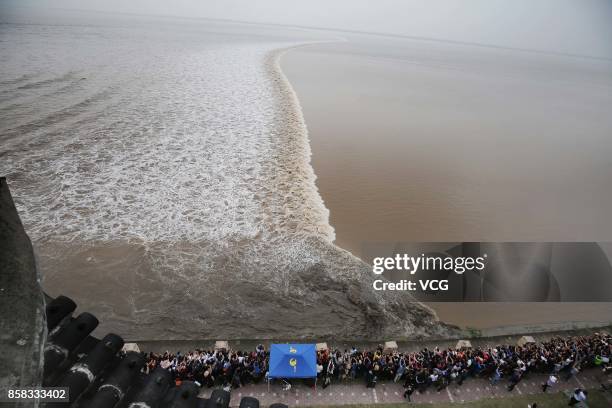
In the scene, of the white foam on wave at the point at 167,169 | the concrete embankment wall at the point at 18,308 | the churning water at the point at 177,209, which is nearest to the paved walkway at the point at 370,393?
the churning water at the point at 177,209

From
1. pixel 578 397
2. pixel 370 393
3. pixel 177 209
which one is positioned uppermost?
pixel 177 209

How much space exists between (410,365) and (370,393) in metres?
1.68

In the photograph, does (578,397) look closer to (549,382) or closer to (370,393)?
(549,382)

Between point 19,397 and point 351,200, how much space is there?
76.2 ft

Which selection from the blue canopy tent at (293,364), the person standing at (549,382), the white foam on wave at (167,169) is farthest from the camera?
the white foam on wave at (167,169)

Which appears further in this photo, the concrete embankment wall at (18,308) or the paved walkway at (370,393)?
the paved walkway at (370,393)

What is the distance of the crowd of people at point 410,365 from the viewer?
1246cm

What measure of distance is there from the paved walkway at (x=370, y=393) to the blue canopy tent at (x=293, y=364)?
0.75 m

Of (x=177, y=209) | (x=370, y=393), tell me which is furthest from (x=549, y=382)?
(x=177, y=209)

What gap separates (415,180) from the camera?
97.8 feet

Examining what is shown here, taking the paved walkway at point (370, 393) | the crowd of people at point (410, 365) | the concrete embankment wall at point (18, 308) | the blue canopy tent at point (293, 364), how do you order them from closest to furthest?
the concrete embankment wall at point (18, 308), the blue canopy tent at point (293, 364), the paved walkway at point (370, 393), the crowd of people at point (410, 365)

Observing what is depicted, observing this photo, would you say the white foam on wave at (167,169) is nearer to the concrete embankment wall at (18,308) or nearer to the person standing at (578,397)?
the person standing at (578,397)

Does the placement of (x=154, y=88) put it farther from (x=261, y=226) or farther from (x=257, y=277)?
(x=257, y=277)

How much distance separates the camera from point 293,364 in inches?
478
